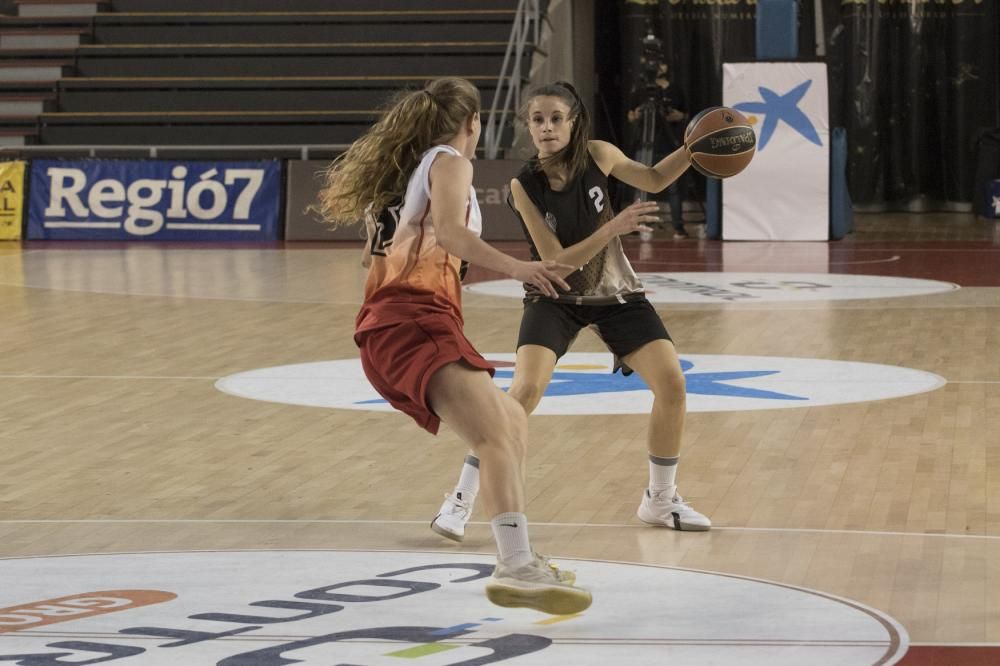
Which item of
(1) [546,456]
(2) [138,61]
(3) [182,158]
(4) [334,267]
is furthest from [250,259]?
(1) [546,456]

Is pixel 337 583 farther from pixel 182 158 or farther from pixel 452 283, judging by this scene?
pixel 182 158

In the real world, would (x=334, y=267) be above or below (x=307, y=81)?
below

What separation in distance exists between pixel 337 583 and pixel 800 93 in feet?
46.1

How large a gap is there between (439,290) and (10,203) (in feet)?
51.2

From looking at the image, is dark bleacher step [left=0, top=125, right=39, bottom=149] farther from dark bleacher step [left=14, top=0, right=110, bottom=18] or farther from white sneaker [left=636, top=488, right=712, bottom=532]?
white sneaker [left=636, top=488, right=712, bottom=532]

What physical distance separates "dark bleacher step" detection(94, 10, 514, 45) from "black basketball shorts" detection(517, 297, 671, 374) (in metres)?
16.5

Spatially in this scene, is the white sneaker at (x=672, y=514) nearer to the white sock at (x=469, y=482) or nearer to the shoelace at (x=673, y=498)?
the shoelace at (x=673, y=498)

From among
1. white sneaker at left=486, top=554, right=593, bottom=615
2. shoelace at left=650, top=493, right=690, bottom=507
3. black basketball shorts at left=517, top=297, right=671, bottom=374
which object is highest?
black basketball shorts at left=517, top=297, right=671, bottom=374

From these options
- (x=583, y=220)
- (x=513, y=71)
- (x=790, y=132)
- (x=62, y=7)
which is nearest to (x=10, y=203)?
(x=62, y=7)

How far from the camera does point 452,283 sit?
4.86m

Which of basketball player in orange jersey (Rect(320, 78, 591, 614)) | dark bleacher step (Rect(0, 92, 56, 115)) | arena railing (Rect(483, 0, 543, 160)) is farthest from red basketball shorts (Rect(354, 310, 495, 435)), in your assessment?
dark bleacher step (Rect(0, 92, 56, 115))

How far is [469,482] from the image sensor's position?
577 cm

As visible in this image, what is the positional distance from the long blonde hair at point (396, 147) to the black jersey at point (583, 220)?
1069mm

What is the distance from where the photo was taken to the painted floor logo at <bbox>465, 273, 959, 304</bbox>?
13.1m
